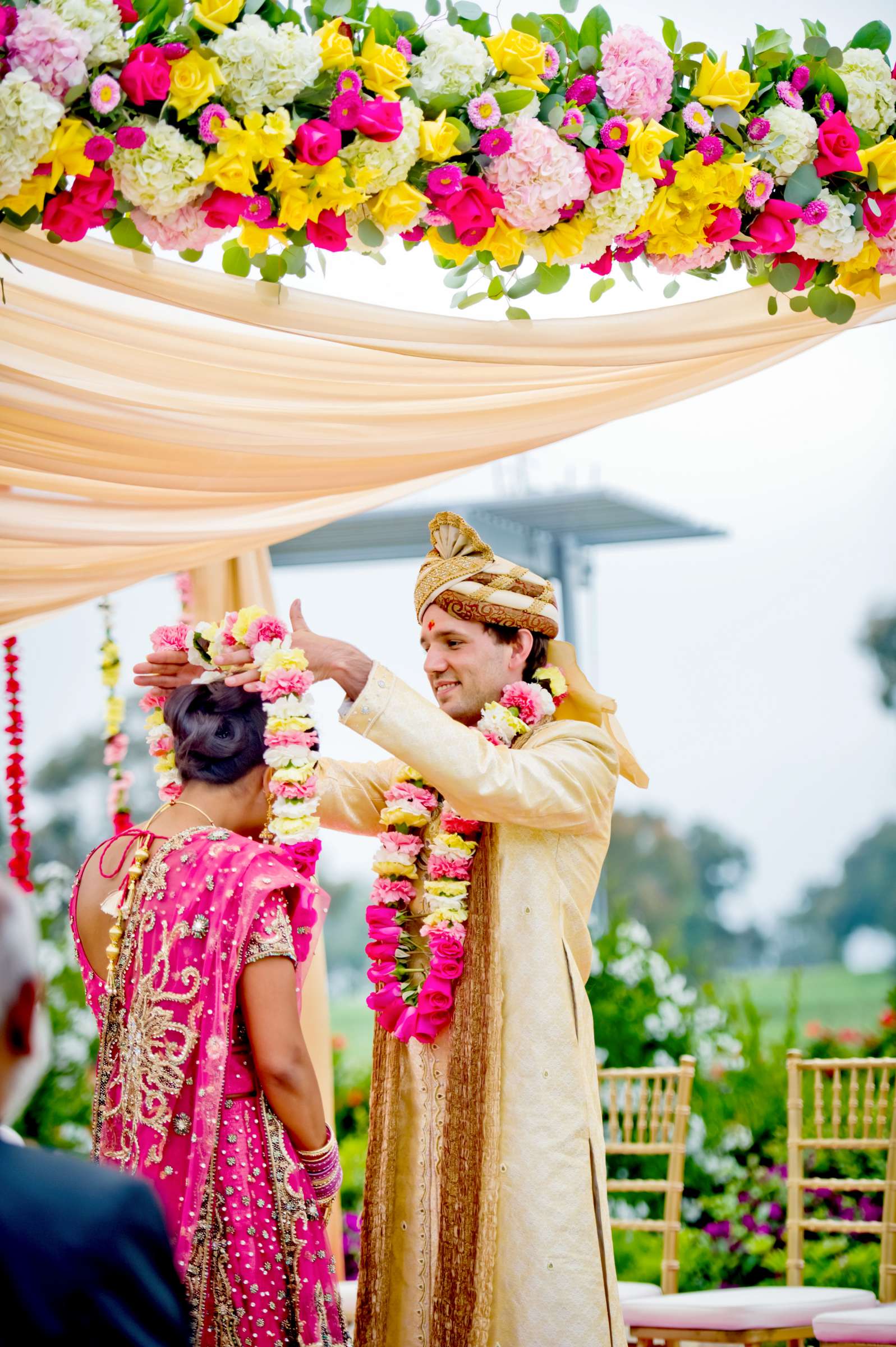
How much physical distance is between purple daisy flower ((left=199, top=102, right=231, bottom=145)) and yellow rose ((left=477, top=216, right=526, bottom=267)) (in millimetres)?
562

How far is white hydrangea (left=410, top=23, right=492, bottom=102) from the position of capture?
8.42 ft

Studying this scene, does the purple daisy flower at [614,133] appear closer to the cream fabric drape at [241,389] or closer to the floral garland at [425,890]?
the cream fabric drape at [241,389]

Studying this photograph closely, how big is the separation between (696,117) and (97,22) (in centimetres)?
115

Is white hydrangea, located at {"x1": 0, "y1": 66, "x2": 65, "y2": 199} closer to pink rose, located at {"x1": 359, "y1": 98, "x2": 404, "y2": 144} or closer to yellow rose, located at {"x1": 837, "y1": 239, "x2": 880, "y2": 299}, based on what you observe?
pink rose, located at {"x1": 359, "y1": 98, "x2": 404, "y2": 144}

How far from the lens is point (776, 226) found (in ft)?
9.45

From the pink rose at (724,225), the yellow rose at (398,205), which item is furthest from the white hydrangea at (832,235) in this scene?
the yellow rose at (398,205)

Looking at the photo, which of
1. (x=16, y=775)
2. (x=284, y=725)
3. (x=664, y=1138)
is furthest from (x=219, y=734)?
(x=664, y=1138)

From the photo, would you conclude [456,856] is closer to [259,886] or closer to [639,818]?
[259,886]

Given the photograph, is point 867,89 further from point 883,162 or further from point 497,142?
point 497,142

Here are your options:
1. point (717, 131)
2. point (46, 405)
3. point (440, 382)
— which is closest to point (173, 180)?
point (46, 405)

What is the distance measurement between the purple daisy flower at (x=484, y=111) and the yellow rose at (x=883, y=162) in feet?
2.57

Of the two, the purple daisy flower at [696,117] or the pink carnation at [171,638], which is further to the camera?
the pink carnation at [171,638]

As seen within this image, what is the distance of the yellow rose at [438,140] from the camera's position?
8.42 feet

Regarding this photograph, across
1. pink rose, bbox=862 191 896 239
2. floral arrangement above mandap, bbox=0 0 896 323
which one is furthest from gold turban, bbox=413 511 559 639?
pink rose, bbox=862 191 896 239
